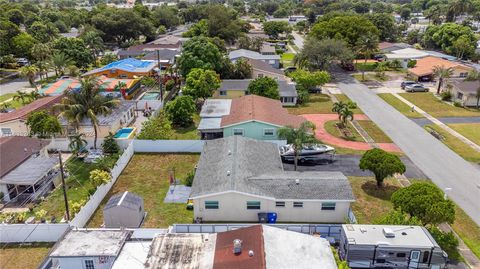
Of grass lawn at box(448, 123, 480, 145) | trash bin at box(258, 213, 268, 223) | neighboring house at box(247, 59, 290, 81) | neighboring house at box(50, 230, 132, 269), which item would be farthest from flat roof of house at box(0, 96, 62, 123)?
grass lawn at box(448, 123, 480, 145)

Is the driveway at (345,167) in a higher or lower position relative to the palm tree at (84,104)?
lower

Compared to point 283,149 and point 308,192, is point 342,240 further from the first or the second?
point 283,149

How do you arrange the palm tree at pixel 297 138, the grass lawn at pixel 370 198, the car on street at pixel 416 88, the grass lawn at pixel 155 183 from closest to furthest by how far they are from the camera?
the grass lawn at pixel 155 183 < the grass lawn at pixel 370 198 < the palm tree at pixel 297 138 < the car on street at pixel 416 88

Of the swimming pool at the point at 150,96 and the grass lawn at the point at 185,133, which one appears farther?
the swimming pool at the point at 150,96

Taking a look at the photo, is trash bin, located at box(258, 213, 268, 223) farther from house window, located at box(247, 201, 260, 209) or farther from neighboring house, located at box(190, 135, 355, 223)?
house window, located at box(247, 201, 260, 209)

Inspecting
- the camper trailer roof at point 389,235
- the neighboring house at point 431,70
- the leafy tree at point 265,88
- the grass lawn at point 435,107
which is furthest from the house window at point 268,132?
the neighboring house at point 431,70

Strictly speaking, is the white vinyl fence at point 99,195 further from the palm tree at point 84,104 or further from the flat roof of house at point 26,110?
the flat roof of house at point 26,110

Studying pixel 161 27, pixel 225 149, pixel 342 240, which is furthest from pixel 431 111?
pixel 161 27
